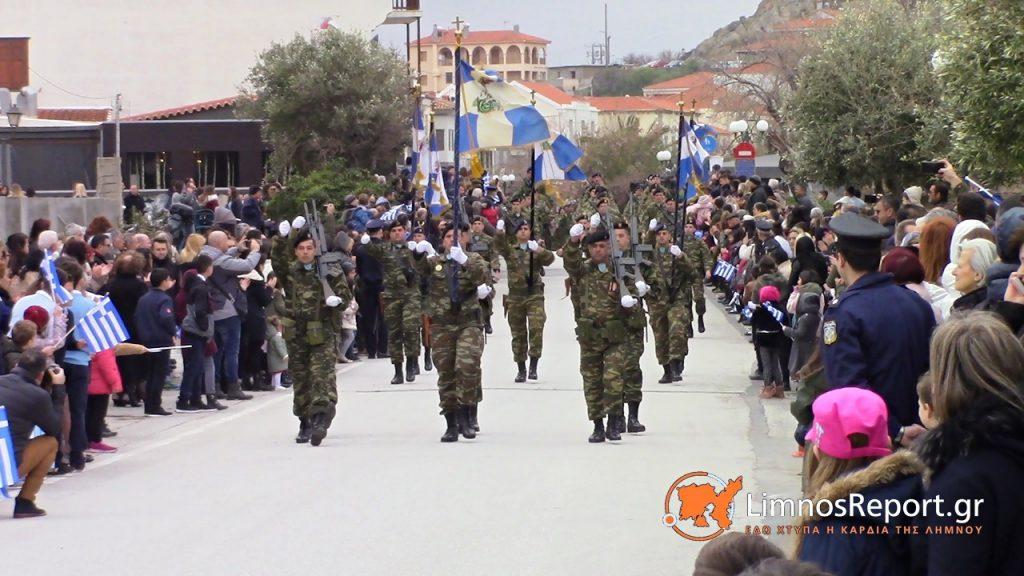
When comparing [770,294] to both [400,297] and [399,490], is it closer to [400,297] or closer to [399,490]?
[400,297]

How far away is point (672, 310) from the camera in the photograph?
1847cm

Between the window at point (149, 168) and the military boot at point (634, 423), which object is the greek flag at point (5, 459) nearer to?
the military boot at point (634, 423)

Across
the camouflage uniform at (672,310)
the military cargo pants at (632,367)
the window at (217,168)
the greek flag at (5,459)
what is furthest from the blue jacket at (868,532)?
the window at (217,168)

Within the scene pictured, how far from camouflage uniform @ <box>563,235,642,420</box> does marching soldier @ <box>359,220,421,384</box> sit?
17.6 feet

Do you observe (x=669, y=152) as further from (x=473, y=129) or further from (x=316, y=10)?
(x=473, y=129)

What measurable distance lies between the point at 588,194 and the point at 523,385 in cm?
1741

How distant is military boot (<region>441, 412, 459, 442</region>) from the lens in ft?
44.3

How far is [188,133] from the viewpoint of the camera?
4044cm

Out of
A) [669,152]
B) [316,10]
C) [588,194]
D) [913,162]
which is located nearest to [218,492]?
[913,162]

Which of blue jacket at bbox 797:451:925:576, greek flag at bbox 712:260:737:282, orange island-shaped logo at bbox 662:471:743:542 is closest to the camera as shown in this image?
blue jacket at bbox 797:451:925:576

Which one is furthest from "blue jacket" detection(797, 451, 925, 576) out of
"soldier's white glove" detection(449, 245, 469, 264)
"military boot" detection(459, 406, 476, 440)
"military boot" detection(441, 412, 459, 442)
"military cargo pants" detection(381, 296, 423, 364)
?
"military cargo pants" detection(381, 296, 423, 364)

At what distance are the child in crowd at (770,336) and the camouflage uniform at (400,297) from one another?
451cm

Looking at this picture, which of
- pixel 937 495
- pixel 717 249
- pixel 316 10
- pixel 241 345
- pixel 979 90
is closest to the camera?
pixel 937 495

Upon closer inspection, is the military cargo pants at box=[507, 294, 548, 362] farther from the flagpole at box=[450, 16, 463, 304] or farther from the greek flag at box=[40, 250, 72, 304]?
the greek flag at box=[40, 250, 72, 304]
